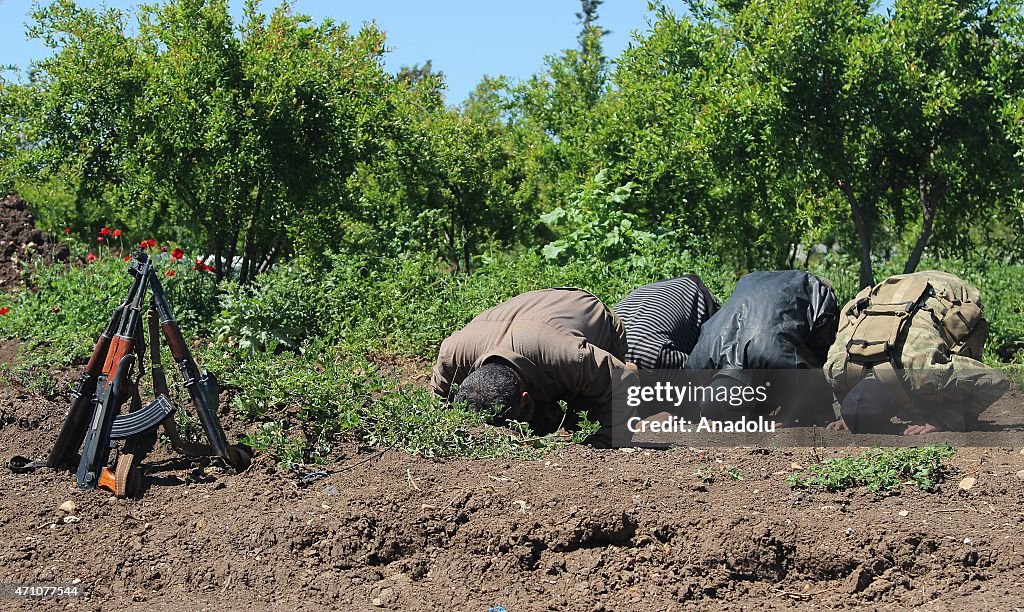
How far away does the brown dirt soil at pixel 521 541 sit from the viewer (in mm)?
3854

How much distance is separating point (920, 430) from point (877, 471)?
1277 millimetres

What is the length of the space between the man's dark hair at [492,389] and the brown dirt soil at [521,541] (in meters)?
0.49

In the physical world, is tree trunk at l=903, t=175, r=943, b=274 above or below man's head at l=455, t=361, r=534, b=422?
above

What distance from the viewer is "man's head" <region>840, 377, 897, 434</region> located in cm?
568

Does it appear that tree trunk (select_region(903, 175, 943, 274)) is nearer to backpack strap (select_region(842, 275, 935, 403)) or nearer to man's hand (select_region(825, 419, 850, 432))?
backpack strap (select_region(842, 275, 935, 403))

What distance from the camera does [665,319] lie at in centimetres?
678

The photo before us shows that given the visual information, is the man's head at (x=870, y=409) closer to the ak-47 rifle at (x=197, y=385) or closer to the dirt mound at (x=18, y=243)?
the ak-47 rifle at (x=197, y=385)

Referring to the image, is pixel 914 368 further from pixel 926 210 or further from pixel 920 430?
pixel 926 210

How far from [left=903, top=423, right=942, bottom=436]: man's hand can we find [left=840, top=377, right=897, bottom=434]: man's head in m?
0.07

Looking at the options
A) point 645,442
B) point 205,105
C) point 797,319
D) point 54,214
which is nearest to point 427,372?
point 645,442

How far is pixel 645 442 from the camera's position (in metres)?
5.66

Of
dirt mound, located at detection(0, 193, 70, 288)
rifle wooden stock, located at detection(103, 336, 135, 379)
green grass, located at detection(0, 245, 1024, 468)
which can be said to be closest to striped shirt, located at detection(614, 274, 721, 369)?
green grass, located at detection(0, 245, 1024, 468)

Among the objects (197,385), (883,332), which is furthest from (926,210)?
(197,385)

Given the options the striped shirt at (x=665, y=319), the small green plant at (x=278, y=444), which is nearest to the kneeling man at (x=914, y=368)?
the striped shirt at (x=665, y=319)
